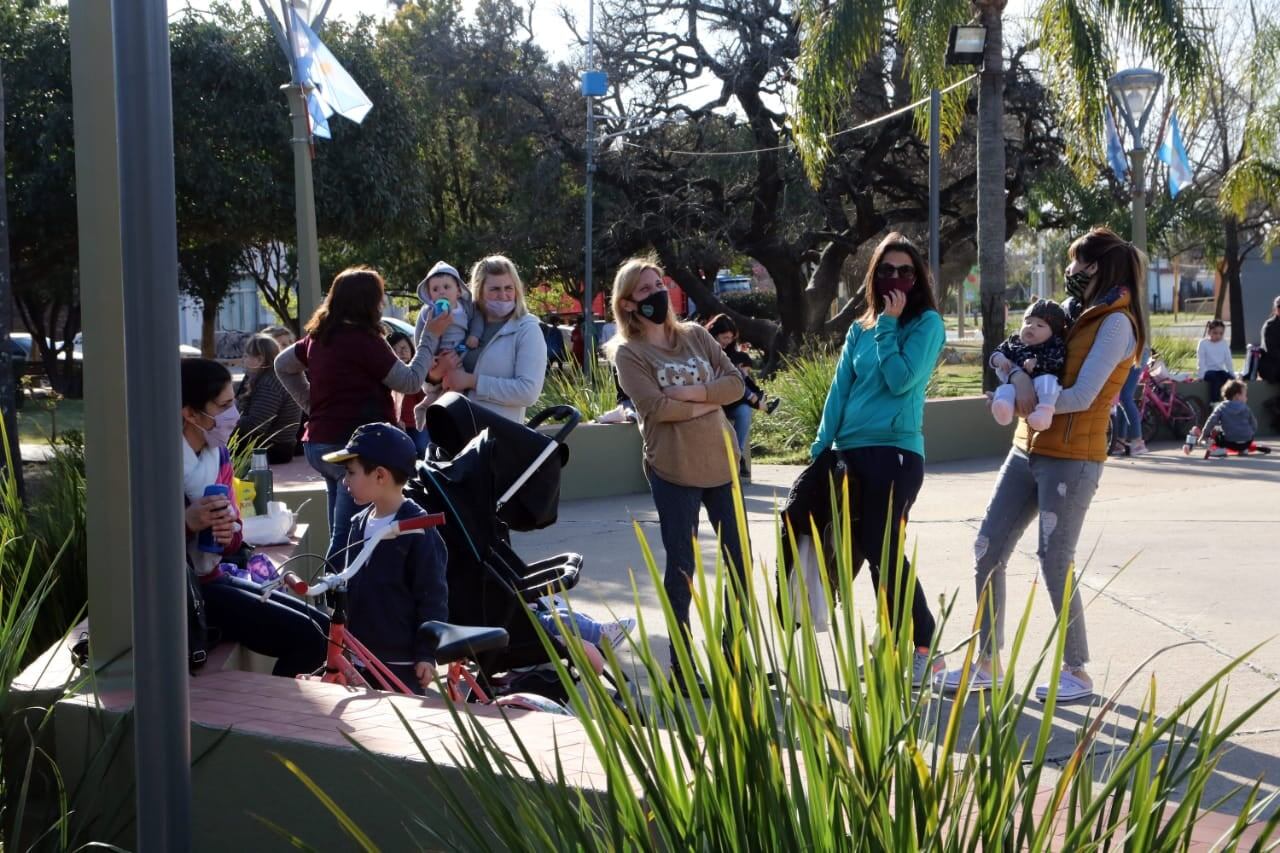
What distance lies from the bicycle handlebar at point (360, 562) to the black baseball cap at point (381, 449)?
1.19ft

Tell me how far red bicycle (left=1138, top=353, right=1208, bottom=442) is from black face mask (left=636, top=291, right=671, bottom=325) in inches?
461

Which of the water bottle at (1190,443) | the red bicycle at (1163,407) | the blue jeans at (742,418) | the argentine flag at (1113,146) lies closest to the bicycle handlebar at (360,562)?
the blue jeans at (742,418)

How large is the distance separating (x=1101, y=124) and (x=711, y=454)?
1295cm

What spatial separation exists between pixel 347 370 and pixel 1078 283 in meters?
3.14

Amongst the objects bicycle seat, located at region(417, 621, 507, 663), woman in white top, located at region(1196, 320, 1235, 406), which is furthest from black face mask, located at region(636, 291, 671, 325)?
woman in white top, located at region(1196, 320, 1235, 406)

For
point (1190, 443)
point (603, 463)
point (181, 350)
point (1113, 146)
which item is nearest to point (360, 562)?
point (181, 350)

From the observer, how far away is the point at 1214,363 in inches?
676

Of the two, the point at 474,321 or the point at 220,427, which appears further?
the point at 474,321

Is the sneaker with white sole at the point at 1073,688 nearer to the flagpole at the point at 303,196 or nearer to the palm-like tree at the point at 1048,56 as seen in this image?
the flagpole at the point at 303,196

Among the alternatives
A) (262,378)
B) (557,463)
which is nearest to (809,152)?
(262,378)

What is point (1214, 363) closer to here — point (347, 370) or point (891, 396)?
point (891, 396)

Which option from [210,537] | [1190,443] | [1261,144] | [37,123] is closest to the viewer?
[210,537]

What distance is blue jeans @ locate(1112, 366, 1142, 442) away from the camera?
48.0 ft

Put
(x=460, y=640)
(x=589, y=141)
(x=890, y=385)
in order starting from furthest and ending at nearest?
(x=589, y=141)
(x=890, y=385)
(x=460, y=640)
